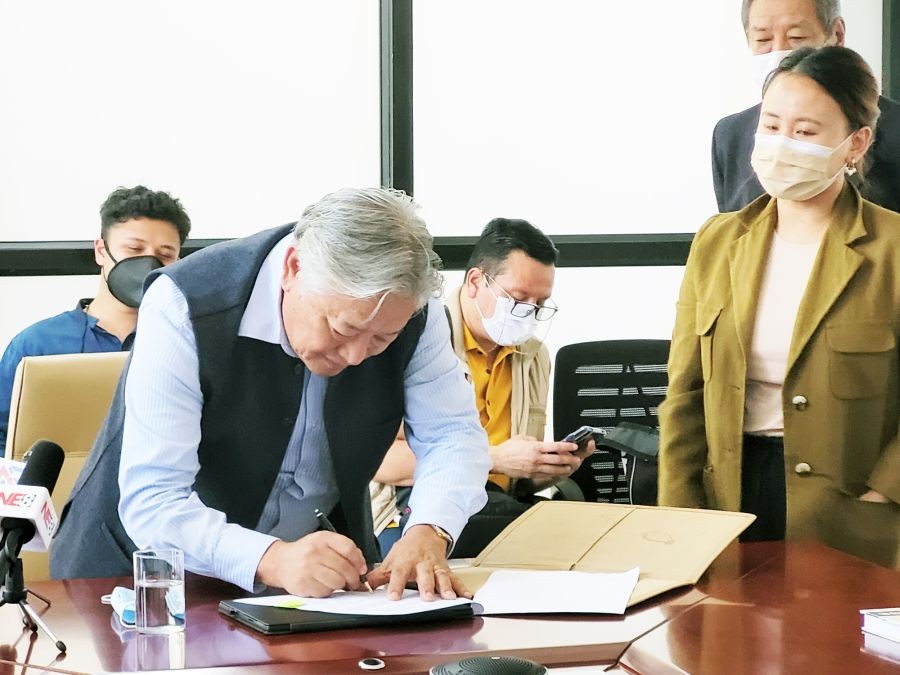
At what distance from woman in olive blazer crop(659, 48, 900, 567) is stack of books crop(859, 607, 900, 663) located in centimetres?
73

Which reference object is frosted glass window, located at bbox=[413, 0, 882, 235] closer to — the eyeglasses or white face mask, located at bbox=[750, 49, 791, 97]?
the eyeglasses

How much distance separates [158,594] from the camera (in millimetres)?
1501

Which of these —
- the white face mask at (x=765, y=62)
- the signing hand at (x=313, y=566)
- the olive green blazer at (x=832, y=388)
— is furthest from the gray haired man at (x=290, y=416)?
the white face mask at (x=765, y=62)

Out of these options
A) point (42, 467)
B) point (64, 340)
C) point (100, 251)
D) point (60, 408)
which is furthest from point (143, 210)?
point (42, 467)

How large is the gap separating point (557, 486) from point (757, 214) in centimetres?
104

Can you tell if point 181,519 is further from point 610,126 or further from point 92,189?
point 610,126

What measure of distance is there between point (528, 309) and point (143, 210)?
3.80ft

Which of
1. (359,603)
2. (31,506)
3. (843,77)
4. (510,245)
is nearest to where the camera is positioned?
(31,506)

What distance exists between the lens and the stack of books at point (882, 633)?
1.43 meters

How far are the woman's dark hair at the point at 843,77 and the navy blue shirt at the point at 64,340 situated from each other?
191cm

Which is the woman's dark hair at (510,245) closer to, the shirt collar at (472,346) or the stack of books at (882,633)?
the shirt collar at (472,346)

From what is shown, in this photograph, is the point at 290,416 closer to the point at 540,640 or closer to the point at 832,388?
the point at 540,640

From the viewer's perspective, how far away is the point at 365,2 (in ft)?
14.2

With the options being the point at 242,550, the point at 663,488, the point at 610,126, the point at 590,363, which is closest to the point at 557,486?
the point at 590,363
